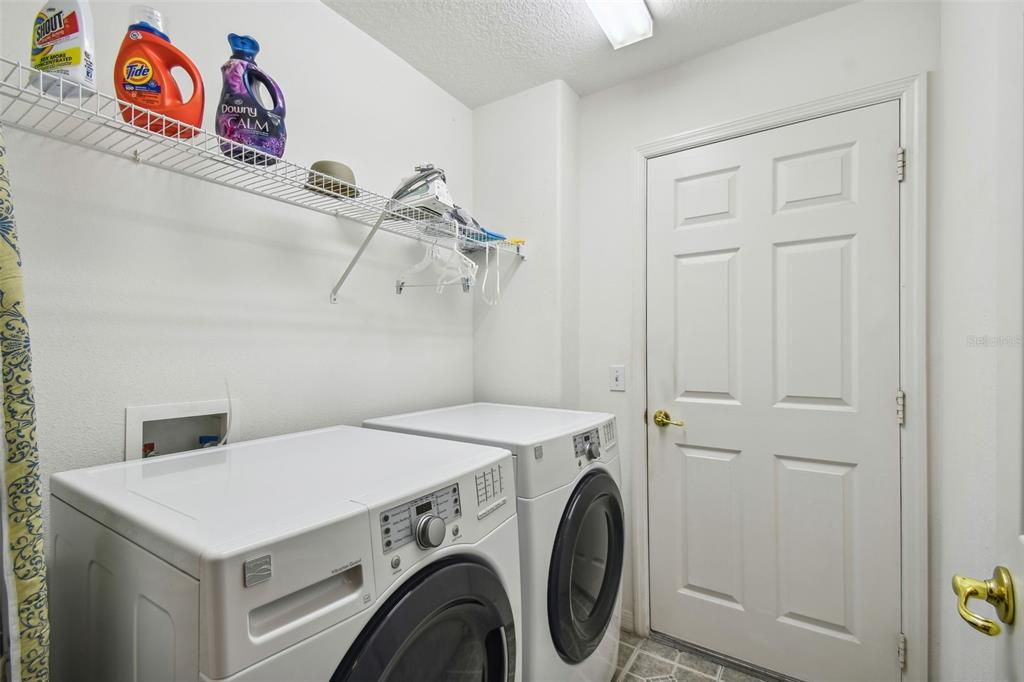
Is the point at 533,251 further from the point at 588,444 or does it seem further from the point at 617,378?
the point at 588,444

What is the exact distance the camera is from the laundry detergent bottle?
1037 mm

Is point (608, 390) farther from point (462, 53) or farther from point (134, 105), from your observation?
point (134, 105)

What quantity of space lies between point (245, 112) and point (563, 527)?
51.3 inches

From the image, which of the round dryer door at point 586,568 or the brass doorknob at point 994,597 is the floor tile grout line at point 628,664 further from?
the brass doorknob at point 994,597

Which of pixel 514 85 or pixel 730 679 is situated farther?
pixel 514 85

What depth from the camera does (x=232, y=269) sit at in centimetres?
129

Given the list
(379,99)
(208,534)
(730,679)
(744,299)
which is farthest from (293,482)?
(730,679)

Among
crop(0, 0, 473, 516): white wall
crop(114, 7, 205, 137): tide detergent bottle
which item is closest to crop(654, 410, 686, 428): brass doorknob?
crop(0, 0, 473, 516): white wall

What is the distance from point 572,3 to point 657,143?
0.67 m

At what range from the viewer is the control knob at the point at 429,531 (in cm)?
76

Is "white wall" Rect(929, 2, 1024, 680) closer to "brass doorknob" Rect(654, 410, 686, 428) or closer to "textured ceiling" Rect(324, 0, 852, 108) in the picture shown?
"textured ceiling" Rect(324, 0, 852, 108)

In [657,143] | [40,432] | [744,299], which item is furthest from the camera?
[657,143]

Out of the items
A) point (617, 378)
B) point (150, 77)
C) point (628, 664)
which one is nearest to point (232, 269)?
point (150, 77)

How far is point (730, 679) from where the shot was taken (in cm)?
172
